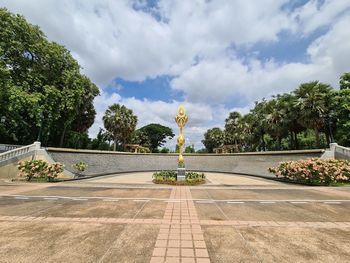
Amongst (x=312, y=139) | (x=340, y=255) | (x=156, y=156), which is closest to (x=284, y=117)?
(x=156, y=156)

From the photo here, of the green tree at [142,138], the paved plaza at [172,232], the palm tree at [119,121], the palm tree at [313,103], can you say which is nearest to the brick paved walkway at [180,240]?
the paved plaza at [172,232]

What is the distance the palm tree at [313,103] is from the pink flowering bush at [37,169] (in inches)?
1191

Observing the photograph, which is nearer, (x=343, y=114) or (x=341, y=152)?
(x=341, y=152)

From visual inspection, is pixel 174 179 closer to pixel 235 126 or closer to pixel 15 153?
pixel 15 153

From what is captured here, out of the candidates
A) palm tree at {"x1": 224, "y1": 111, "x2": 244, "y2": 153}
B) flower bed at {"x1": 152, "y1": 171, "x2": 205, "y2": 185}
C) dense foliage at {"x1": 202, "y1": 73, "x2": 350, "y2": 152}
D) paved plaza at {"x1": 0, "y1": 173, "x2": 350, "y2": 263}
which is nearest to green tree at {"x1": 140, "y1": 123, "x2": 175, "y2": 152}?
palm tree at {"x1": 224, "y1": 111, "x2": 244, "y2": 153}

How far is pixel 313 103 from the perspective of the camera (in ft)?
94.8

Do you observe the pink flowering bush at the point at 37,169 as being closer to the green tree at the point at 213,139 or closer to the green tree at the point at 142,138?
the green tree at the point at 142,138

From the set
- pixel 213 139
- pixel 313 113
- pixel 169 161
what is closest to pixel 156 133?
pixel 213 139

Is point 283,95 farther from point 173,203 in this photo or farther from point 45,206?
point 45,206

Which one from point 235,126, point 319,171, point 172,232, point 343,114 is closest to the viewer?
point 172,232

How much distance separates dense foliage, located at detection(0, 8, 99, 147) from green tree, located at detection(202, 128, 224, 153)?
5719 cm

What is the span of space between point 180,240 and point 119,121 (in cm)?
4081

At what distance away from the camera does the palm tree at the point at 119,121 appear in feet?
144

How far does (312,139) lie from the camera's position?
54219 mm
